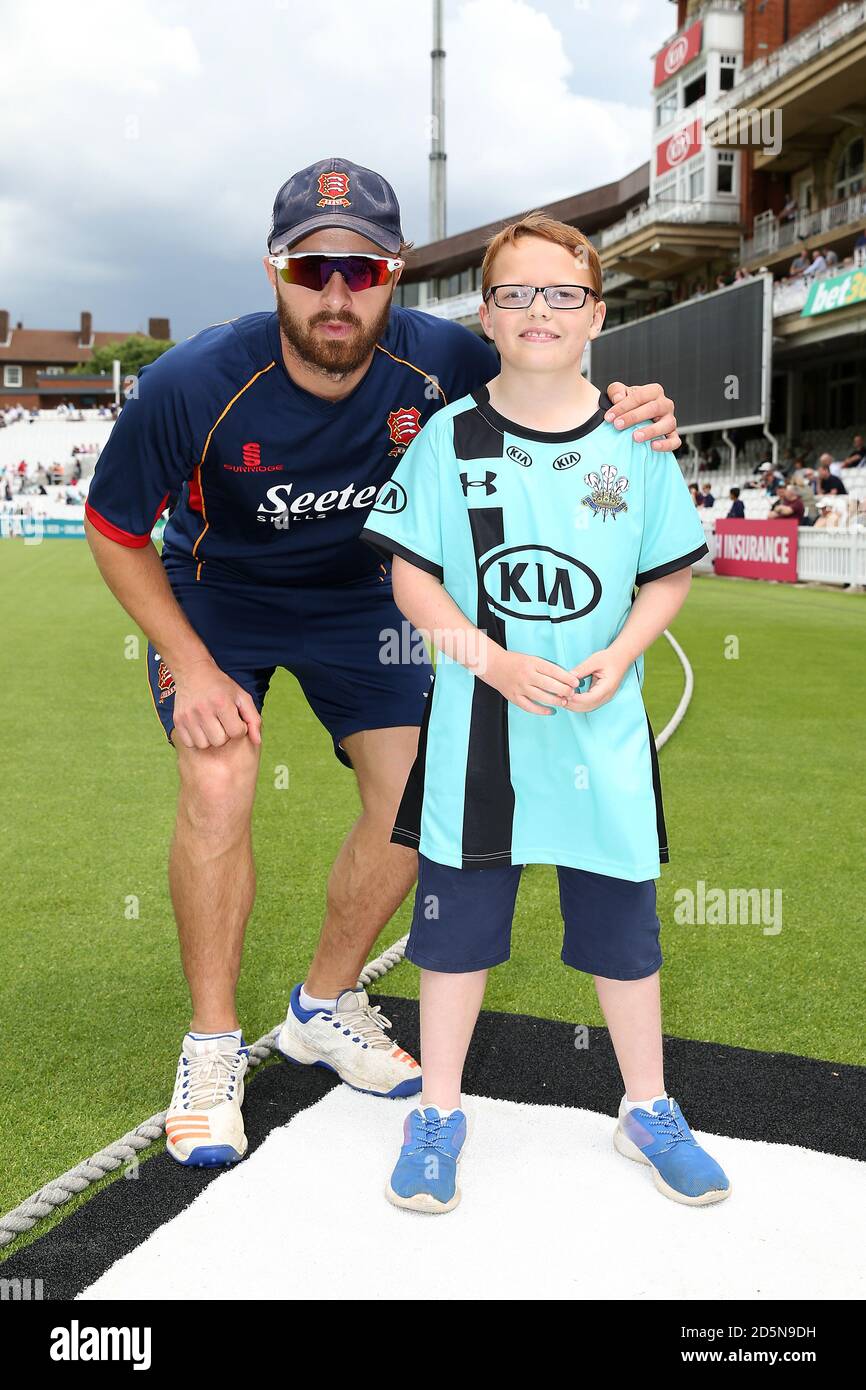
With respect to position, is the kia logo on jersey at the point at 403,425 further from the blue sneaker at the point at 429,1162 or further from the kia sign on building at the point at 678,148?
the kia sign on building at the point at 678,148

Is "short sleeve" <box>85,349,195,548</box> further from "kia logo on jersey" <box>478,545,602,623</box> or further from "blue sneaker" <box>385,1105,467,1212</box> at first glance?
"blue sneaker" <box>385,1105,467,1212</box>

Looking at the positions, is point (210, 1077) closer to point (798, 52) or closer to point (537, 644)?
point (537, 644)

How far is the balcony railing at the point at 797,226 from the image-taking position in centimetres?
2967

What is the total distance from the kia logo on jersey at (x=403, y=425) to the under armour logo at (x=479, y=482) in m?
0.48

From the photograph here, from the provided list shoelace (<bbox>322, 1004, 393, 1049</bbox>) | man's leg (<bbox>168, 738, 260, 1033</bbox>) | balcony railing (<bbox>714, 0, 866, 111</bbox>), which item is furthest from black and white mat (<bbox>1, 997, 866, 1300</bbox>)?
balcony railing (<bbox>714, 0, 866, 111</bbox>)

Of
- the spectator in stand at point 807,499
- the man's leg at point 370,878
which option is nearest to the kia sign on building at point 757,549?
the spectator in stand at point 807,499

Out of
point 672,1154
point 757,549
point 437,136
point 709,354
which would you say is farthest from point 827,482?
point 437,136

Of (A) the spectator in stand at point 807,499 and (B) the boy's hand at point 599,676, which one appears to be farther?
(A) the spectator in stand at point 807,499

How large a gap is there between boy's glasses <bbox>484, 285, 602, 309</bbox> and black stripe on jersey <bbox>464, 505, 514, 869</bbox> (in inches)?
16.9

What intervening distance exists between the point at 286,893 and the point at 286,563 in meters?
1.65

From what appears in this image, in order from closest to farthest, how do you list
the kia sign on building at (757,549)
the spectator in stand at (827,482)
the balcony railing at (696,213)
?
the kia sign on building at (757,549) < the spectator in stand at (827,482) < the balcony railing at (696,213)

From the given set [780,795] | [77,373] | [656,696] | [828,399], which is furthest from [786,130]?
[77,373]

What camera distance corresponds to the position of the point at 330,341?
260cm

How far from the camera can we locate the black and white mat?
2033mm
